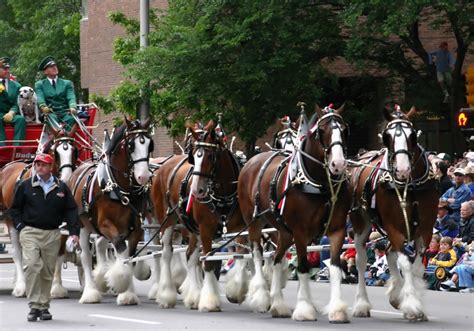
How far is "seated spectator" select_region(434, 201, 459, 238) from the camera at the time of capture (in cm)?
1966

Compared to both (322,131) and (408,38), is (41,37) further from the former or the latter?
(322,131)

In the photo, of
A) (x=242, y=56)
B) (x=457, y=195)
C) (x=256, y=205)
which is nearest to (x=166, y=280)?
(x=256, y=205)

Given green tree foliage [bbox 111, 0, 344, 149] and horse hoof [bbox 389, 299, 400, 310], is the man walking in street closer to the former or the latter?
horse hoof [bbox 389, 299, 400, 310]

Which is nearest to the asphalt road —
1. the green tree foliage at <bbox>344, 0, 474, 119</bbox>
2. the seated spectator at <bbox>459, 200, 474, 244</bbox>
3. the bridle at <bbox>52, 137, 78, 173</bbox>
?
the seated spectator at <bbox>459, 200, 474, 244</bbox>

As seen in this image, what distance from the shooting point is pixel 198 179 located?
15.9 metres

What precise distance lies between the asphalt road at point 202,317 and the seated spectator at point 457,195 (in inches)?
77.6

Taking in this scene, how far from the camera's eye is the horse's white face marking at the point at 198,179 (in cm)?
1590

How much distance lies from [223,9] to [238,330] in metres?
16.5

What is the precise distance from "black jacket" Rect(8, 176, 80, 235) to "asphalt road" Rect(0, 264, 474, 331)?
1.16 meters

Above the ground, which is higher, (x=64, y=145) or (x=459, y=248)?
(x=64, y=145)

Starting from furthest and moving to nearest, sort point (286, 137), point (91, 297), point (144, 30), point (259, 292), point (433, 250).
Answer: point (144, 30) < point (433, 250) < point (286, 137) < point (91, 297) < point (259, 292)

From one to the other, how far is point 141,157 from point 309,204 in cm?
325

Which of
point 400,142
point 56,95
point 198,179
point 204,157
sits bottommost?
point 198,179

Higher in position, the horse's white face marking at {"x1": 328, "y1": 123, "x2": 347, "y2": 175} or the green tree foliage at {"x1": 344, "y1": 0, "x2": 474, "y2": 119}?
the green tree foliage at {"x1": 344, "y1": 0, "x2": 474, "y2": 119}
